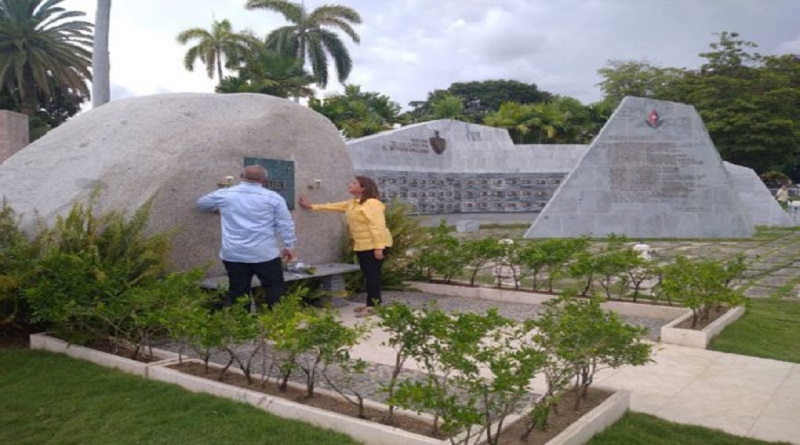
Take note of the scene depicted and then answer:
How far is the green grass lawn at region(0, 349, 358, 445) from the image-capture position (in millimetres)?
3674

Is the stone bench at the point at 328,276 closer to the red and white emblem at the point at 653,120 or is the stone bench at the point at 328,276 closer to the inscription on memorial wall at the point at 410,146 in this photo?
the inscription on memorial wall at the point at 410,146

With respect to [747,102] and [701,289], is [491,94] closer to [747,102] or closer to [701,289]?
[747,102]

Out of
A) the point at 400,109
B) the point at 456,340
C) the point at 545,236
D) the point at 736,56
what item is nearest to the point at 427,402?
the point at 456,340

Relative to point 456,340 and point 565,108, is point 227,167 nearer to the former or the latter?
point 456,340

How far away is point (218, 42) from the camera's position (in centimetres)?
3809

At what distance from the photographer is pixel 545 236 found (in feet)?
53.7

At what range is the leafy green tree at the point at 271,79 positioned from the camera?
98.0ft

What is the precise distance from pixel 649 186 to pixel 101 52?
42.4ft

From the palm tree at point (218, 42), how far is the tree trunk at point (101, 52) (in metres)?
25.7

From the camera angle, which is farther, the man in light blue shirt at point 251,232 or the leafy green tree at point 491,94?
the leafy green tree at point 491,94

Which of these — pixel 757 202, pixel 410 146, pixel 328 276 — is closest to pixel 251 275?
pixel 328 276

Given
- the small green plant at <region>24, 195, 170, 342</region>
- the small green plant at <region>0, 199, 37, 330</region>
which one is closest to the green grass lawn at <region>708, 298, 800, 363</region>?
the small green plant at <region>24, 195, 170, 342</region>

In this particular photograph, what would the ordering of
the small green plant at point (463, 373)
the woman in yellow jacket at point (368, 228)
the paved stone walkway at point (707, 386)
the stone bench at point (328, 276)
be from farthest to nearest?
the woman in yellow jacket at point (368, 228) → the stone bench at point (328, 276) → the paved stone walkway at point (707, 386) → the small green plant at point (463, 373)

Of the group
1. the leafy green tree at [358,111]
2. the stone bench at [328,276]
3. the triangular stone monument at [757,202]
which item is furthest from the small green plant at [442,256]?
the leafy green tree at [358,111]
